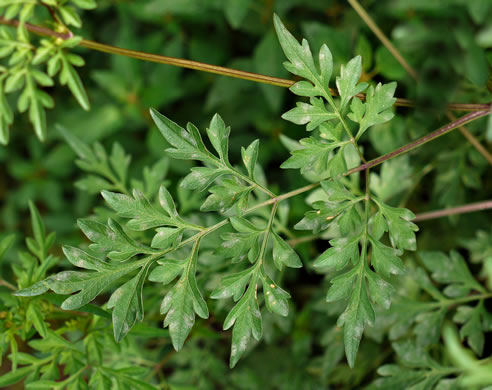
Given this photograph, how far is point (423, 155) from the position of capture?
1.66 metres

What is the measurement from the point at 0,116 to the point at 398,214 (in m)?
1.00

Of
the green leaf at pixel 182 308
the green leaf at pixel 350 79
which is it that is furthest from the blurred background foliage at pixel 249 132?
the green leaf at pixel 182 308

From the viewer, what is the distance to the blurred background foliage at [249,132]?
1.58 metres

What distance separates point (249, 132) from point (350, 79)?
1.36 meters

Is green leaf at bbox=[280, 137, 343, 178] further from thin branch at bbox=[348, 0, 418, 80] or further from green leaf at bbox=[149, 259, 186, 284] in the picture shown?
thin branch at bbox=[348, 0, 418, 80]

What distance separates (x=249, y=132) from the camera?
2338 mm

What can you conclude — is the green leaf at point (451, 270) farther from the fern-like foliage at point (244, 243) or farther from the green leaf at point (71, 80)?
the green leaf at point (71, 80)

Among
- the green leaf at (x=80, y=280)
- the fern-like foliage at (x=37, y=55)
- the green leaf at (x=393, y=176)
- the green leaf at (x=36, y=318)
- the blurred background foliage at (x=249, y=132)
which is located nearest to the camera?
the green leaf at (x=80, y=280)

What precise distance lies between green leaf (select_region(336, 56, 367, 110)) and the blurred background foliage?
0.43ft

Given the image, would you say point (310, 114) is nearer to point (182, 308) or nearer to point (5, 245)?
point (182, 308)

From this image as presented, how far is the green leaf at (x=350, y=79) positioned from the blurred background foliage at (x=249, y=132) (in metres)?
0.13

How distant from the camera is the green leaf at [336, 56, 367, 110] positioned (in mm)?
976

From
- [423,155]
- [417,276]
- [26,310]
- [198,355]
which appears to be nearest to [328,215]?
[417,276]

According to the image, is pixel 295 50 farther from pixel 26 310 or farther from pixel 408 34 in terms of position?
pixel 26 310
